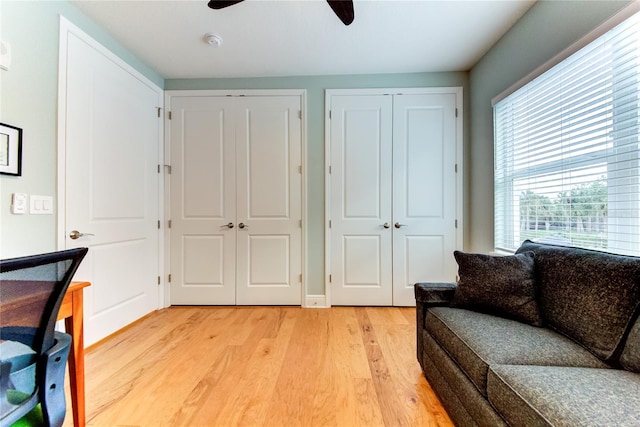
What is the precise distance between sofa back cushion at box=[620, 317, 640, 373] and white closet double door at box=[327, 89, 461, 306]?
185 centimetres

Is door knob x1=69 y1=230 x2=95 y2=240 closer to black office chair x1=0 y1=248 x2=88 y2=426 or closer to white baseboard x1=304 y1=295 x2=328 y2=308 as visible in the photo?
black office chair x1=0 y1=248 x2=88 y2=426

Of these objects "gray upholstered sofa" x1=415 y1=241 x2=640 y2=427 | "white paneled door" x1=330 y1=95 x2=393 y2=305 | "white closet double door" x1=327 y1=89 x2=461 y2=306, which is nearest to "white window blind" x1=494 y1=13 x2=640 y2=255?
"gray upholstered sofa" x1=415 y1=241 x2=640 y2=427

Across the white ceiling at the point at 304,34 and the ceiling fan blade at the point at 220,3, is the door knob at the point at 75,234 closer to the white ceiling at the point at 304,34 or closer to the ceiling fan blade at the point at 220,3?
the white ceiling at the point at 304,34

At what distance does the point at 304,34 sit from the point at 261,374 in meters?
2.60

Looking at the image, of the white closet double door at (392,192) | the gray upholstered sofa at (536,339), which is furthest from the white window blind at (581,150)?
the white closet double door at (392,192)

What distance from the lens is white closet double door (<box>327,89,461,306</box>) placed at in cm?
282

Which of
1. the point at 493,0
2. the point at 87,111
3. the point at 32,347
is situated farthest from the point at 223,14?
the point at 32,347

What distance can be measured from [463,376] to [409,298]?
1.71 m

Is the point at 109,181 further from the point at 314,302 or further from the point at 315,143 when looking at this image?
the point at 314,302

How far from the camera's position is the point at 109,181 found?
221 cm

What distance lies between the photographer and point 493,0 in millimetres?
1862

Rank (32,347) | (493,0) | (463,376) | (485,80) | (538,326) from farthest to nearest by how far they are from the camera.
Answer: (485,80) → (493,0) → (538,326) → (463,376) → (32,347)

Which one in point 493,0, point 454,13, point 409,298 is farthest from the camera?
point 409,298

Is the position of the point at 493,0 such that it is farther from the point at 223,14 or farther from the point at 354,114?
the point at 223,14
